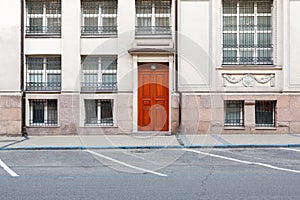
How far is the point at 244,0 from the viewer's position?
1680 centimetres

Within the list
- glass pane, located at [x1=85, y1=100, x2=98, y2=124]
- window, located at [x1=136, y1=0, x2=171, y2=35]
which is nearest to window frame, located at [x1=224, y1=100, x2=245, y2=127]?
window, located at [x1=136, y1=0, x2=171, y2=35]

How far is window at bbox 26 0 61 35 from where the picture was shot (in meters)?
16.9

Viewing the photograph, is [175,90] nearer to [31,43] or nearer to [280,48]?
[280,48]

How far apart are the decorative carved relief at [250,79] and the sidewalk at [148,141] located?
2.12m

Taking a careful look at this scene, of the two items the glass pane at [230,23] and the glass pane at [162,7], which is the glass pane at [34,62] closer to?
the glass pane at [162,7]

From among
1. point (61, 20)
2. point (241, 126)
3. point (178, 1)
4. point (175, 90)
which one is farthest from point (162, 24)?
point (241, 126)

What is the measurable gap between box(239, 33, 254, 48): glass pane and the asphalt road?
18.6ft

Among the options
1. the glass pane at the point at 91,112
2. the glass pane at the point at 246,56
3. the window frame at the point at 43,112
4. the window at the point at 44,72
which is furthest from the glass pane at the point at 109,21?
the glass pane at the point at 246,56

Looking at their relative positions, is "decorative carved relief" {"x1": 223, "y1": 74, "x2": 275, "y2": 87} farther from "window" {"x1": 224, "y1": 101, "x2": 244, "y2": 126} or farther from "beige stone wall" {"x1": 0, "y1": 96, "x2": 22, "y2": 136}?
"beige stone wall" {"x1": 0, "y1": 96, "x2": 22, "y2": 136}

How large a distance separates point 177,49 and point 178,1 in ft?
6.39

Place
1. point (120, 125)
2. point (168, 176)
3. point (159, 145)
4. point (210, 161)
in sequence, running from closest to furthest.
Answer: point (168, 176)
point (210, 161)
point (159, 145)
point (120, 125)

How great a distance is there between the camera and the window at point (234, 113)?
1683 centimetres

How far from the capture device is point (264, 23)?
16969mm

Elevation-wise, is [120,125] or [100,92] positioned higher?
[100,92]
